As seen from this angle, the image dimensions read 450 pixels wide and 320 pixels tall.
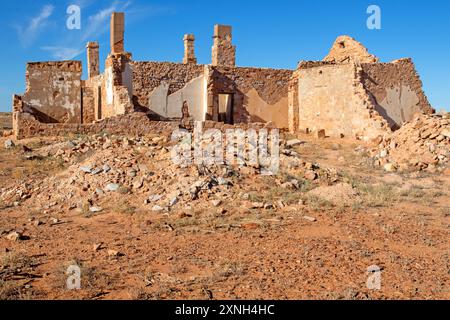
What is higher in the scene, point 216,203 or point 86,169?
point 86,169

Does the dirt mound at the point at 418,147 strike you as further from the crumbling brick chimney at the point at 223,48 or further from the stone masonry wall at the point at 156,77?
the crumbling brick chimney at the point at 223,48

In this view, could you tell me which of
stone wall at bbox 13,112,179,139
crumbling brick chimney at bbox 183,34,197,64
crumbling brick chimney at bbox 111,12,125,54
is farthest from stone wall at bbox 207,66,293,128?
stone wall at bbox 13,112,179,139

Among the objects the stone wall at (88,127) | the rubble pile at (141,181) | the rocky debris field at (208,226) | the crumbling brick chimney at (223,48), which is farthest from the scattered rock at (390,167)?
the crumbling brick chimney at (223,48)

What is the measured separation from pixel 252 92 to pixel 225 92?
4.22 ft

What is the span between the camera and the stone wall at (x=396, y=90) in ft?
61.8

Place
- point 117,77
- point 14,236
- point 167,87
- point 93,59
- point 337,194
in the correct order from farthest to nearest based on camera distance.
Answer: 1. point 93,59
2. point 167,87
3. point 117,77
4. point 337,194
5. point 14,236

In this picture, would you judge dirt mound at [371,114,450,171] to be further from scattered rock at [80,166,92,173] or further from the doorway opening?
scattered rock at [80,166,92,173]

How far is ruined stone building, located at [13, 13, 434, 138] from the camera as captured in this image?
60.2 feet

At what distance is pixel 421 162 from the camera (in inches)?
519

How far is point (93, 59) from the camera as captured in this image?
2180 centimetres

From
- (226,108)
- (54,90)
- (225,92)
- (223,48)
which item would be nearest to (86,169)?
(54,90)

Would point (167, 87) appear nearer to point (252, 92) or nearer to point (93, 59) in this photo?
point (252, 92)

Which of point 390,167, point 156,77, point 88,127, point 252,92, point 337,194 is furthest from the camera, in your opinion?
point 252,92

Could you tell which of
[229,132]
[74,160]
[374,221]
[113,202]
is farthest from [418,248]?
[74,160]
